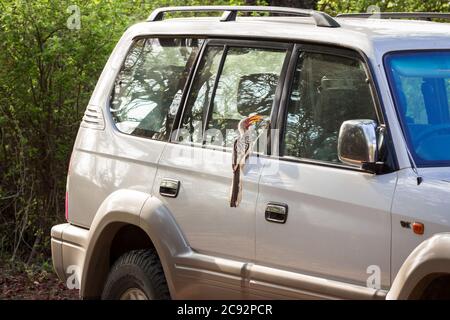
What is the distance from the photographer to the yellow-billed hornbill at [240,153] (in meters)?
5.23

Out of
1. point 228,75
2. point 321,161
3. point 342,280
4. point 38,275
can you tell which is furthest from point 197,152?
point 38,275

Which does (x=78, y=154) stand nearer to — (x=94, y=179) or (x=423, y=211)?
(x=94, y=179)

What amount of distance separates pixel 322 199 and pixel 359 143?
1.16 feet

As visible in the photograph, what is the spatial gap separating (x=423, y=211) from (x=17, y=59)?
6.86 metres

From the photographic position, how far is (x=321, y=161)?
4.98m

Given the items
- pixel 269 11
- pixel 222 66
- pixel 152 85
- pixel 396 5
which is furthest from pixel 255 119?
pixel 396 5

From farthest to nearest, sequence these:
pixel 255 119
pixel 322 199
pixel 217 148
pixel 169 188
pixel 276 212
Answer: pixel 169 188
pixel 217 148
pixel 255 119
pixel 276 212
pixel 322 199

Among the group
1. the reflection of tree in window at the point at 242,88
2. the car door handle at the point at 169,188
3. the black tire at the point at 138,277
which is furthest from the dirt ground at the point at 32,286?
the reflection of tree in window at the point at 242,88

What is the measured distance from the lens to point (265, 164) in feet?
17.1

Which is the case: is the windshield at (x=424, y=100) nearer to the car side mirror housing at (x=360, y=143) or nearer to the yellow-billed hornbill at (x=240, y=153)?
the car side mirror housing at (x=360, y=143)

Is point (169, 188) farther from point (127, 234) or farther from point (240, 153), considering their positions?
point (127, 234)

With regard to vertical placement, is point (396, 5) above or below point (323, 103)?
below

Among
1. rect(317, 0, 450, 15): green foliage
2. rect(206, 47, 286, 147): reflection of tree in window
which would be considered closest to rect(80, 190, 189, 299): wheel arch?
rect(206, 47, 286, 147): reflection of tree in window

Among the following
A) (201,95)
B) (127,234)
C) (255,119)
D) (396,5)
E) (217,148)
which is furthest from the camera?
(396,5)
